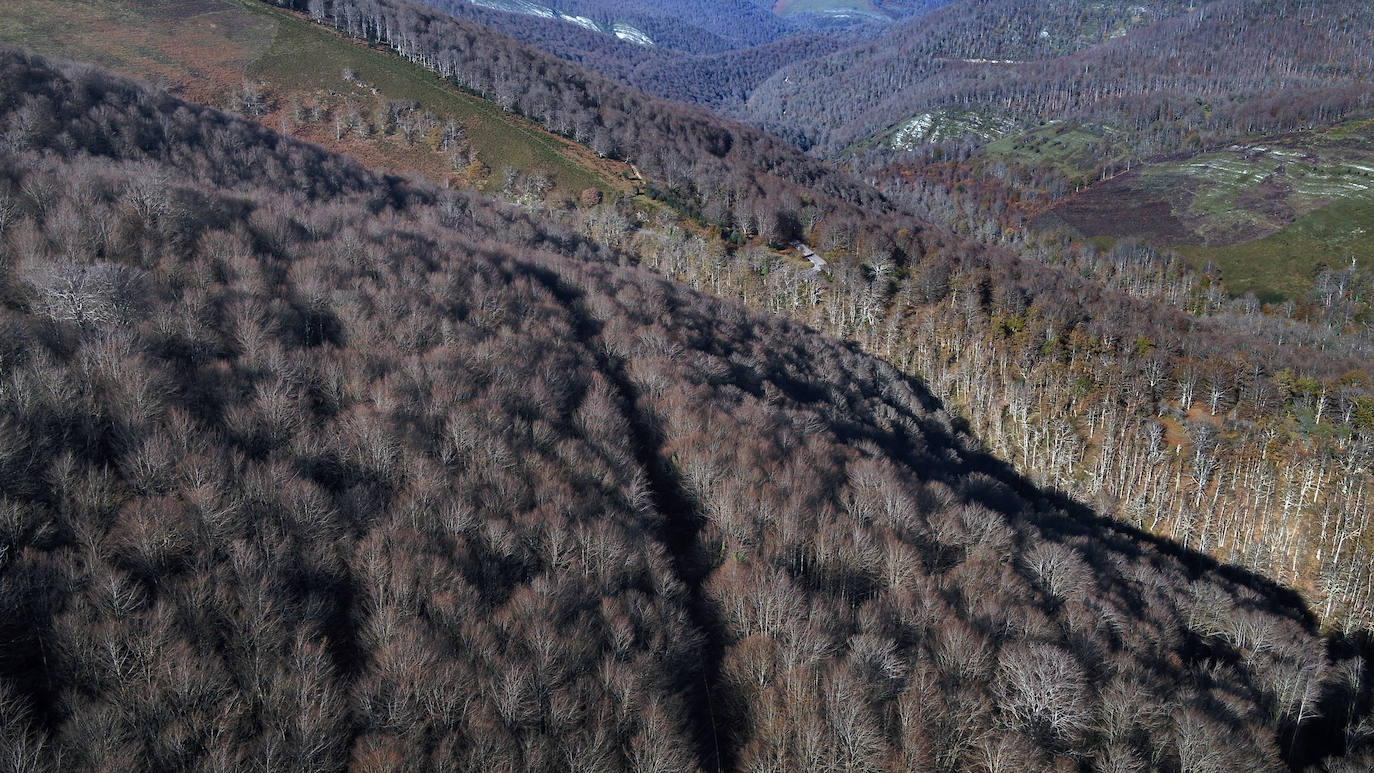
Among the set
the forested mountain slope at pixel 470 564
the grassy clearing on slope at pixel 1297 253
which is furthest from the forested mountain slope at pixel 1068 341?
the forested mountain slope at pixel 470 564

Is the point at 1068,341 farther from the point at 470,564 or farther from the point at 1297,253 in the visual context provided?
the point at 1297,253

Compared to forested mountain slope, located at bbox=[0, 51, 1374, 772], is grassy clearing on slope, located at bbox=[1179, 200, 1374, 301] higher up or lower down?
higher up

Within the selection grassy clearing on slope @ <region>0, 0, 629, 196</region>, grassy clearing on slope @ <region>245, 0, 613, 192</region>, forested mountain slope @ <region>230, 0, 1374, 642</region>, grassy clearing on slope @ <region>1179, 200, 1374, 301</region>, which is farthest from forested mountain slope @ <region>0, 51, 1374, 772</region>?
grassy clearing on slope @ <region>1179, 200, 1374, 301</region>

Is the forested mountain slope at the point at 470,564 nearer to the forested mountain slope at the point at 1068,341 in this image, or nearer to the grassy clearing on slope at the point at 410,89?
the forested mountain slope at the point at 1068,341

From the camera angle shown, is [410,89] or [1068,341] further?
[410,89]

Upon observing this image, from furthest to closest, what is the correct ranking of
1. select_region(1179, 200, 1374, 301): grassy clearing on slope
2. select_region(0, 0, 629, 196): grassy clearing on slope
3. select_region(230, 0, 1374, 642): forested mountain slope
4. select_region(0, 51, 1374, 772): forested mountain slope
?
select_region(1179, 200, 1374, 301): grassy clearing on slope < select_region(0, 0, 629, 196): grassy clearing on slope < select_region(230, 0, 1374, 642): forested mountain slope < select_region(0, 51, 1374, 772): forested mountain slope

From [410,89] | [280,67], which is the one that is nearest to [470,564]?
[410,89]

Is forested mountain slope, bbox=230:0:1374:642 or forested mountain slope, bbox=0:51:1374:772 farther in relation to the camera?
forested mountain slope, bbox=230:0:1374:642

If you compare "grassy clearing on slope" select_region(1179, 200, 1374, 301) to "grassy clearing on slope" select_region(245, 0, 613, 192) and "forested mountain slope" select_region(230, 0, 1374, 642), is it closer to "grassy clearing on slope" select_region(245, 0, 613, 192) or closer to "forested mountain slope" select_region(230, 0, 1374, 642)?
"forested mountain slope" select_region(230, 0, 1374, 642)
